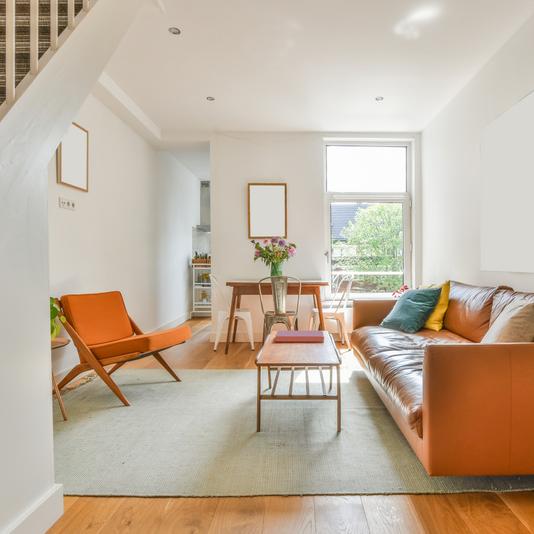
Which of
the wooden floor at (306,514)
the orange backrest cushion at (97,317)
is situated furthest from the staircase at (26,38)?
the orange backrest cushion at (97,317)

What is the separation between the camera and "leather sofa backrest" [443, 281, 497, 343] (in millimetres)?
2756

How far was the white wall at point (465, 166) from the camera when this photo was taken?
2.90m

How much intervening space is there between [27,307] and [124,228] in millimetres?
3211

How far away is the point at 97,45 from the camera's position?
2.04 metres

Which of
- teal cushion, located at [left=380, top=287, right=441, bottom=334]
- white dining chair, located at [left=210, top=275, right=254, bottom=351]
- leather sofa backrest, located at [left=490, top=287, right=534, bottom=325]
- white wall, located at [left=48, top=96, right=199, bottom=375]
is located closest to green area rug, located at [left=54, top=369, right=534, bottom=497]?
teal cushion, located at [left=380, top=287, right=441, bottom=334]

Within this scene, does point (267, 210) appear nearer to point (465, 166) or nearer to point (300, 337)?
point (465, 166)

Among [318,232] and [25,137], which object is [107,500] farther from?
[318,232]

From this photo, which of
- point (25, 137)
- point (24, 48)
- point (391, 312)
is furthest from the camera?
point (391, 312)

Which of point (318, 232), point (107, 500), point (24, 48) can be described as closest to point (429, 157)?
point (318, 232)

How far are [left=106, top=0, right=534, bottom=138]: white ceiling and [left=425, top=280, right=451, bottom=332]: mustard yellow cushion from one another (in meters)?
2.00

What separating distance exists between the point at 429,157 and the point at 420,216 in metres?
0.75

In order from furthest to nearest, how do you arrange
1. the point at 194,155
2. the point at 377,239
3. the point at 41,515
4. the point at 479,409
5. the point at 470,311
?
the point at 194,155, the point at 377,239, the point at 470,311, the point at 479,409, the point at 41,515

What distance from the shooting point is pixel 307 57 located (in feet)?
10.7

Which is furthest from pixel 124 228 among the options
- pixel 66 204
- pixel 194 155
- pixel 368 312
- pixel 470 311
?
pixel 470 311
